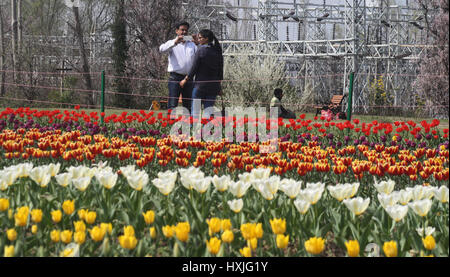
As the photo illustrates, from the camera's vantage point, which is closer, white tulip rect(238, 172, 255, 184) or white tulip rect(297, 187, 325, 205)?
white tulip rect(297, 187, 325, 205)

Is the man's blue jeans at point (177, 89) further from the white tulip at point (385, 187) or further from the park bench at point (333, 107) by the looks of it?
the white tulip at point (385, 187)

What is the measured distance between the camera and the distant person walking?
812cm

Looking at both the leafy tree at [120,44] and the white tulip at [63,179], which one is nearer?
the white tulip at [63,179]

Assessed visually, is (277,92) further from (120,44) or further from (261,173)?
(120,44)

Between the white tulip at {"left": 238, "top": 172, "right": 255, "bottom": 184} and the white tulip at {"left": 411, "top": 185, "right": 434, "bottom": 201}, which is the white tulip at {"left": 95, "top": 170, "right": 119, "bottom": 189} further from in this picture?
the white tulip at {"left": 411, "top": 185, "right": 434, "bottom": 201}

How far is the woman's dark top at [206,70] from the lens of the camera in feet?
26.7

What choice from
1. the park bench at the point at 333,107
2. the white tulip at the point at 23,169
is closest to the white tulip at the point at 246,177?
the white tulip at the point at 23,169

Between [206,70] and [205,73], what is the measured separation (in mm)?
52

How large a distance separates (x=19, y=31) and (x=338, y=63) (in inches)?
523

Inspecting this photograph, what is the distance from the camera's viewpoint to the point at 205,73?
26.9ft

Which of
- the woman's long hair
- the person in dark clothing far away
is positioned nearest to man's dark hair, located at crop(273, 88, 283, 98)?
the person in dark clothing far away

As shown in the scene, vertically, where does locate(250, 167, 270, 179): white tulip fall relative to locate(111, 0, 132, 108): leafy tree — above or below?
below
